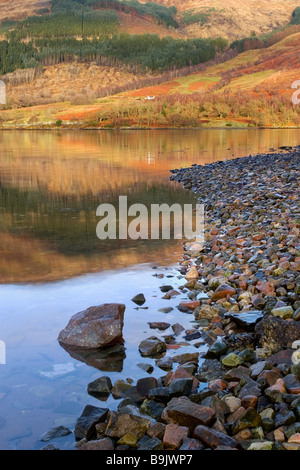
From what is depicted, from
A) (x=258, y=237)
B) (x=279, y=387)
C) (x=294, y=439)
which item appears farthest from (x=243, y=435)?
(x=258, y=237)

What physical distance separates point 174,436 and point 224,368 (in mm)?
1567

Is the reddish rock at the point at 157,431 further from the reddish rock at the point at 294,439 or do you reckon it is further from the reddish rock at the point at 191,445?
the reddish rock at the point at 294,439

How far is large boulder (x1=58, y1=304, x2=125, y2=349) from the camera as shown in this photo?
6.61 meters

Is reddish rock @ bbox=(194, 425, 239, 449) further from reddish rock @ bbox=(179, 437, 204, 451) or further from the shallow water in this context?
the shallow water

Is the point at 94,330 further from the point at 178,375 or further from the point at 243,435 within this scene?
the point at 243,435

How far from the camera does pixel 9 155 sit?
129ft

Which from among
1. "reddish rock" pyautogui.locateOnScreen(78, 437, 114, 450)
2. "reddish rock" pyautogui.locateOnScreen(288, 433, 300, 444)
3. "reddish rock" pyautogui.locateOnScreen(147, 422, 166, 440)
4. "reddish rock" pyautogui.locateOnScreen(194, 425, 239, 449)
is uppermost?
"reddish rock" pyautogui.locateOnScreen(288, 433, 300, 444)

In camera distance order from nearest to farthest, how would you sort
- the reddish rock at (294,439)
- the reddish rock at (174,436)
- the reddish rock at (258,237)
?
the reddish rock at (294,439) < the reddish rock at (174,436) < the reddish rock at (258,237)

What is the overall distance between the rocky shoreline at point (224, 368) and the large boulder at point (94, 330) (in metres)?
0.47

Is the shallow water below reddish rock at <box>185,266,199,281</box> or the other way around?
below

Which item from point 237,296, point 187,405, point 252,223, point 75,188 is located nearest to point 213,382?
point 187,405

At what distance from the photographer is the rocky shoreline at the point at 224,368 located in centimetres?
432

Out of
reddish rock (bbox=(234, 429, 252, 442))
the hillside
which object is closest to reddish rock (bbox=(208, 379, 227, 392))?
reddish rock (bbox=(234, 429, 252, 442))

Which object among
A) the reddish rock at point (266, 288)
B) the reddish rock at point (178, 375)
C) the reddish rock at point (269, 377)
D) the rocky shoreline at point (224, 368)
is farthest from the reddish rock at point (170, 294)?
the reddish rock at point (269, 377)
